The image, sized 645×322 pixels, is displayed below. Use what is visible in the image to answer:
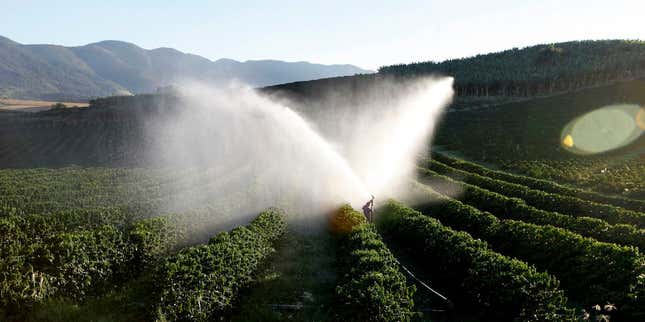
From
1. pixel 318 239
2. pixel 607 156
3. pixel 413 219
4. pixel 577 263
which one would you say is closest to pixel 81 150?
pixel 318 239

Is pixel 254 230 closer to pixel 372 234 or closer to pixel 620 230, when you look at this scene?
pixel 372 234

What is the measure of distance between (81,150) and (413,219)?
2561 inches

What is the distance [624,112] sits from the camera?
69.9 meters

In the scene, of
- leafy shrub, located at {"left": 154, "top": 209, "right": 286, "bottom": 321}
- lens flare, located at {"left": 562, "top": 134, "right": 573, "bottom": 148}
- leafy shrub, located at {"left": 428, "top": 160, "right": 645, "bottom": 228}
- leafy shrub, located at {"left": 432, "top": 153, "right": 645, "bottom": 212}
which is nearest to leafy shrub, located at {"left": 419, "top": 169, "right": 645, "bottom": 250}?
leafy shrub, located at {"left": 428, "top": 160, "right": 645, "bottom": 228}

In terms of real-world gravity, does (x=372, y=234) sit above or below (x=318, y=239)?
above

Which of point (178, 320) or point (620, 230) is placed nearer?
point (178, 320)

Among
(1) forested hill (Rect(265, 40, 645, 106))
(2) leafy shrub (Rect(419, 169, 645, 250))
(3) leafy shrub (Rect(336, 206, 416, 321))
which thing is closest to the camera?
(3) leafy shrub (Rect(336, 206, 416, 321))

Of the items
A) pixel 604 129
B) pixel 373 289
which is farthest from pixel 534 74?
pixel 373 289

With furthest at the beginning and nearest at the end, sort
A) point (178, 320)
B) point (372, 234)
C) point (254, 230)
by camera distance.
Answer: point (254, 230) → point (372, 234) → point (178, 320)

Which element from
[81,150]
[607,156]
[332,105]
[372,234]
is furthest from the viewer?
[332,105]

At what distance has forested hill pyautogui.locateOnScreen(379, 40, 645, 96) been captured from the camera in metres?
99.4

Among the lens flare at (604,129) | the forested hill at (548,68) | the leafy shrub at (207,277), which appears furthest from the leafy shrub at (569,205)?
the forested hill at (548,68)

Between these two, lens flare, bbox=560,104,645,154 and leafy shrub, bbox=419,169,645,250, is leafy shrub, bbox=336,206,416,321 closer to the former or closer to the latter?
leafy shrub, bbox=419,169,645,250

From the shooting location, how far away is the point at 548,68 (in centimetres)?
11038
